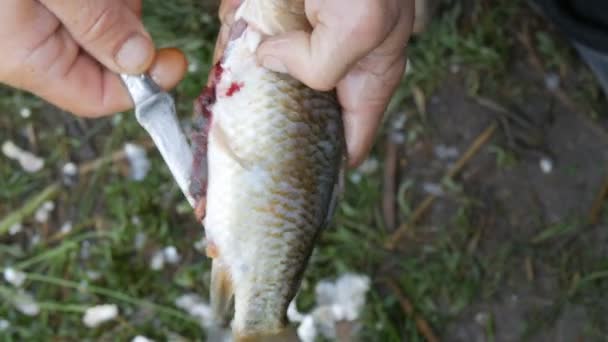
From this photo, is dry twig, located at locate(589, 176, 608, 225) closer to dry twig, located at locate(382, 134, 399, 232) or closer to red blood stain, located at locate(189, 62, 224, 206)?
dry twig, located at locate(382, 134, 399, 232)

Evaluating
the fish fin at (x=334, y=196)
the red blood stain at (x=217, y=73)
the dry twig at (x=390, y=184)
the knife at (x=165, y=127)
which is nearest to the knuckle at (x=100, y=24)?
the knife at (x=165, y=127)

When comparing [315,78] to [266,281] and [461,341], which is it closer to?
[266,281]

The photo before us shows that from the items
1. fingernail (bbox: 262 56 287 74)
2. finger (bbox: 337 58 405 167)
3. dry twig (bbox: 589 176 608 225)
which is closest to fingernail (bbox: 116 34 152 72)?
fingernail (bbox: 262 56 287 74)

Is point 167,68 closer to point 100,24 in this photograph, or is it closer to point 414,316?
point 100,24

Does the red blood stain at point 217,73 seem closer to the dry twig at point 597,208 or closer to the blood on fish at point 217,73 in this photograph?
the blood on fish at point 217,73

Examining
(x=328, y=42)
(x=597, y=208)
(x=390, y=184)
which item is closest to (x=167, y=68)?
(x=328, y=42)

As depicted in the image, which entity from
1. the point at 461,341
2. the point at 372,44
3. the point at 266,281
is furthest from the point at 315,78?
the point at 461,341

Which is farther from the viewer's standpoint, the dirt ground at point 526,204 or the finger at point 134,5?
the dirt ground at point 526,204

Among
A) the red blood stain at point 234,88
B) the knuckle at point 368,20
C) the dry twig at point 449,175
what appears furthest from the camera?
the dry twig at point 449,175
